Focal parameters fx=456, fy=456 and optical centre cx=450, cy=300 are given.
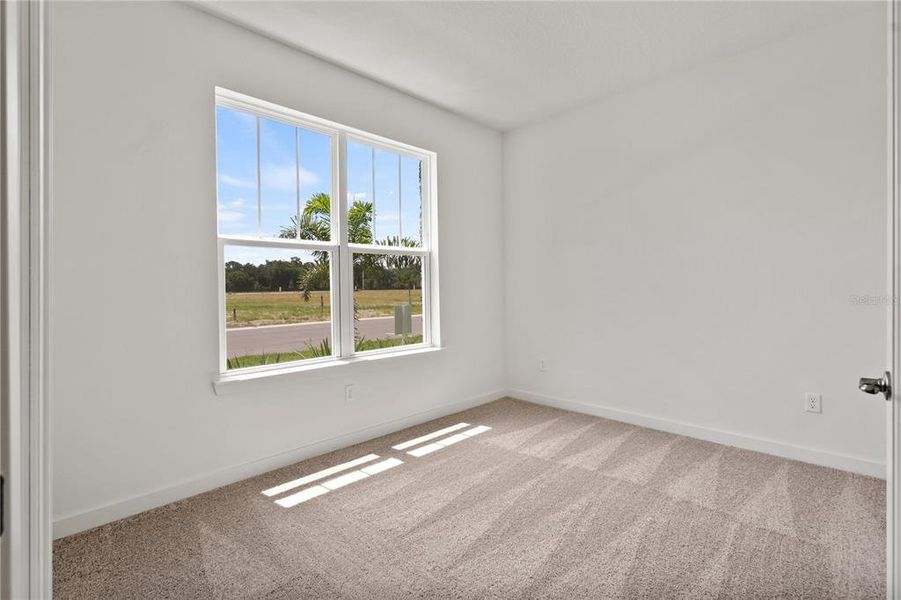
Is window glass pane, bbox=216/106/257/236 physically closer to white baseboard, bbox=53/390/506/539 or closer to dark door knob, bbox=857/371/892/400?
white baseboard, bbox=53/390/506/539

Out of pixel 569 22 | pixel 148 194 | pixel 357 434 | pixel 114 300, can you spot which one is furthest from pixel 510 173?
pixel 114 300

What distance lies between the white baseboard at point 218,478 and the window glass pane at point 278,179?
1512 mm

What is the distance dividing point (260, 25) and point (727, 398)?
4.11m

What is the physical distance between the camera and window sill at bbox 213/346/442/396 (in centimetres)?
Answer: 278

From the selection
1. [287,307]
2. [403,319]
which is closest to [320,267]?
[287,307]

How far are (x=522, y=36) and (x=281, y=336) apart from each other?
2590 millimetres

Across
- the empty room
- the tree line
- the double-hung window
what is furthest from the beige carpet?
the tree line

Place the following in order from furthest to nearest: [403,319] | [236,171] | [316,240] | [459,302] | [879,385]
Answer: [459,302], [403,319], [316,240], [236,171], [879,385]

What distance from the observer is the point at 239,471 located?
2.86 meters

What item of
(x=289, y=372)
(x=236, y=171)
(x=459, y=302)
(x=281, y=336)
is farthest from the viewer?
(x=459, y=302)

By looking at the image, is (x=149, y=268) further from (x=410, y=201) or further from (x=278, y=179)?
(x=410, y=201)

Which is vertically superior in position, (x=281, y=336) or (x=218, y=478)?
(x=281, y=336)

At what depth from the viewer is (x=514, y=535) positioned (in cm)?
222

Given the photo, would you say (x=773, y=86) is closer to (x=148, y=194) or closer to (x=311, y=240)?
(x=311, y=240)
